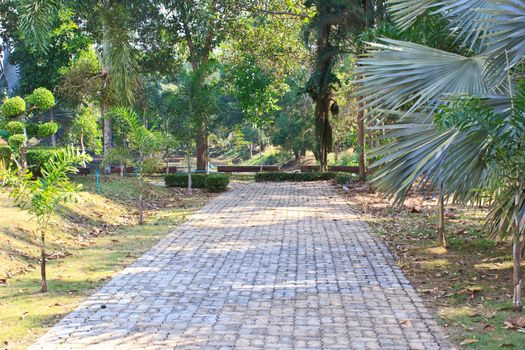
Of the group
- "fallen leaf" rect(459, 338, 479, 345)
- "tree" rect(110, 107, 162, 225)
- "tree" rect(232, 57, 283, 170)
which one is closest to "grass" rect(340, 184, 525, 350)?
"fallen leaf" rect(459, 338, 479, 345)

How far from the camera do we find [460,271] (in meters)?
8.03

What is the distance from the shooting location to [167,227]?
484 inches

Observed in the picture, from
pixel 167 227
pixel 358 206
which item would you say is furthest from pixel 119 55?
pixel 358 206

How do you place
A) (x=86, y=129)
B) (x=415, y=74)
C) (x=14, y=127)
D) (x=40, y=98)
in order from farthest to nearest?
(x=86, y=129), (x=40, y=98), (x=14, y=127), (x=415, y=74)

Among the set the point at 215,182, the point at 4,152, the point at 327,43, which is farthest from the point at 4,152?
the point at 327,43

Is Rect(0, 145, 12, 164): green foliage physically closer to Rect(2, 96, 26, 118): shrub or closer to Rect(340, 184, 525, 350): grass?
Rect(2, 96, 26, 118): shrub

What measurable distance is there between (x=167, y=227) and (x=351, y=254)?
14.2 feet

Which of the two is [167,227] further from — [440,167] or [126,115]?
[440,167]

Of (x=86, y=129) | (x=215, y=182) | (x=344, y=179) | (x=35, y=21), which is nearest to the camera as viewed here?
(x=35, y=21)

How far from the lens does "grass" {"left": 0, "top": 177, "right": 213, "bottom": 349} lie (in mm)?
6098

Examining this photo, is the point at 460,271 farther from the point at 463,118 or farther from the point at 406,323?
the point at 463,118

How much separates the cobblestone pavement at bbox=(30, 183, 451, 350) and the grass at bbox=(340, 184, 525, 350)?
242 mm

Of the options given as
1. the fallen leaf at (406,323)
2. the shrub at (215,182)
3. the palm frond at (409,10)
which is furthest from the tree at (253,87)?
the fallen leaf at (406,323)

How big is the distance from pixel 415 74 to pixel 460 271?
2.66m
